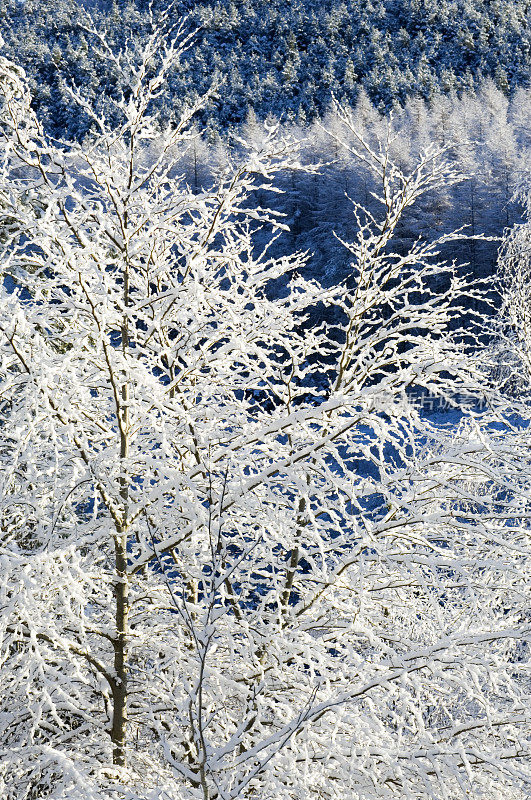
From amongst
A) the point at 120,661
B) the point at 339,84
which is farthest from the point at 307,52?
the point at 120,661

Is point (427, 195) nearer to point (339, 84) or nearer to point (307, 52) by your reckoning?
point (339, 84)

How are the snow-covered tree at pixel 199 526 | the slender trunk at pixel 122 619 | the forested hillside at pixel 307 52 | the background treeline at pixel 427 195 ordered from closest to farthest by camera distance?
1. the snow-covered tree at pixel 199 526
2. the slender trunk at pixel 122 619
3. the background treeline at pixel 427 195
4. the forested hillside at pixel 307 52

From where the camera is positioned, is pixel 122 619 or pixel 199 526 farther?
pixel 122 619

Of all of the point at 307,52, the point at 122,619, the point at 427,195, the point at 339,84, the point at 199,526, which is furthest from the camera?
the point at 307,52

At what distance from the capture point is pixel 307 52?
258 ft

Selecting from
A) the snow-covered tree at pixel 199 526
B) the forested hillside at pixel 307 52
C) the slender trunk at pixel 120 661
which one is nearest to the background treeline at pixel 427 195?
the forested hillside at pixel 307 52

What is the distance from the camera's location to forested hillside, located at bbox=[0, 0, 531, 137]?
62.9 m

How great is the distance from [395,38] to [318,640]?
286 feet

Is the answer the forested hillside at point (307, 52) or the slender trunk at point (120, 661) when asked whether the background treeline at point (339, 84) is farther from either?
the slender trunk at point (120, 661)

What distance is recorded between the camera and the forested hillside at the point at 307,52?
62.9m

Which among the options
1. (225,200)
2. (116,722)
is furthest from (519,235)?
(116,722)

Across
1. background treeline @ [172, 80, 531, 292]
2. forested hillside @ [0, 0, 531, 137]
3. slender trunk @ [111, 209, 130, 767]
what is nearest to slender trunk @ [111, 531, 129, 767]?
slender trunk @ [111, 209, 130, 767]

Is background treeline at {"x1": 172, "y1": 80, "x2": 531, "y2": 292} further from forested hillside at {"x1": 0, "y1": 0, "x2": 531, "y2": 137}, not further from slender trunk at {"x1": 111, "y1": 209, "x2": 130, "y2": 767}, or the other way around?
slender trunk at {"x1": 111, "y1": 209, "x2": 130, "y2": 767}

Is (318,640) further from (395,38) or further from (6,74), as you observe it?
(395,38)
